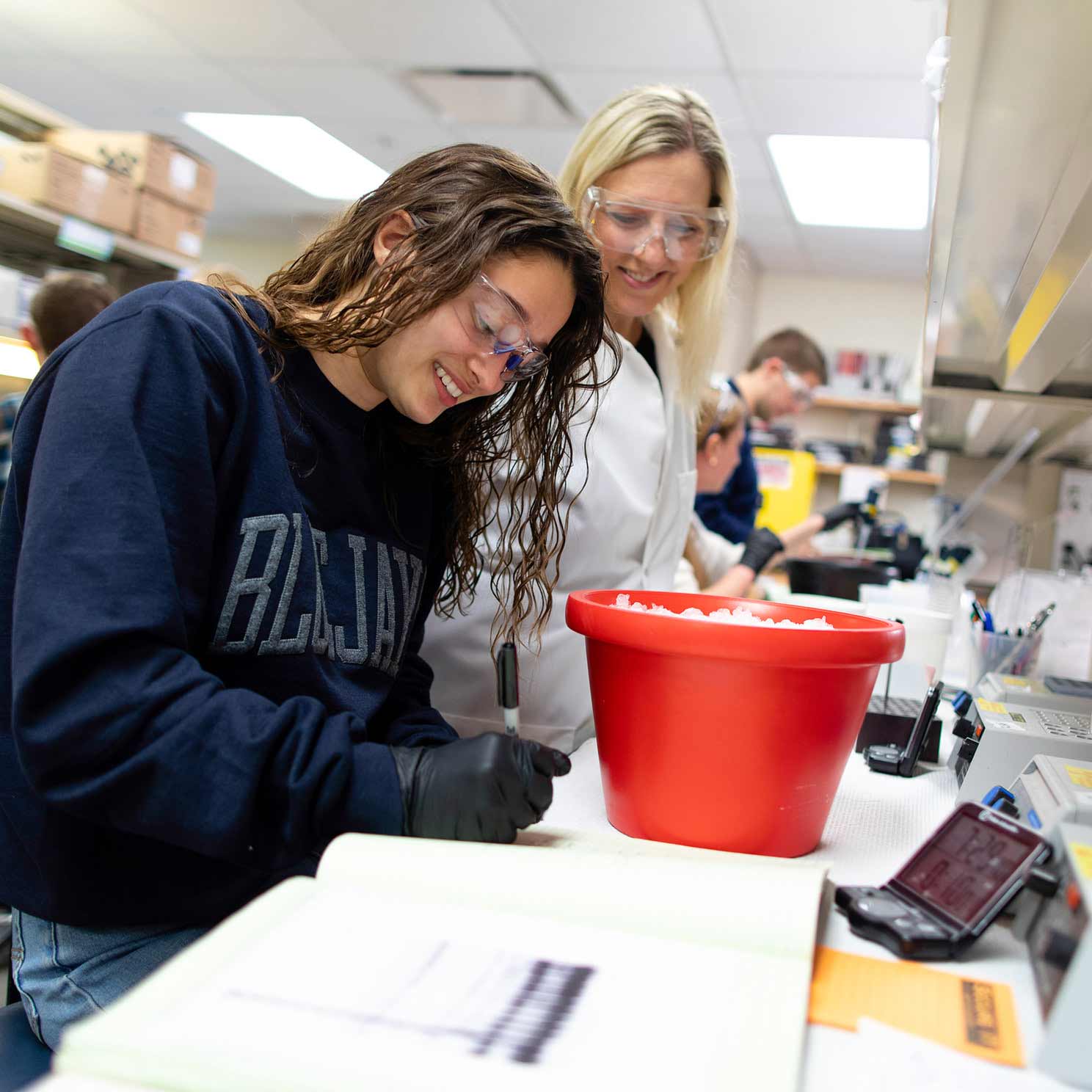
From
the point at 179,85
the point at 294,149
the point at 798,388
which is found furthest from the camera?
the point at 294,149

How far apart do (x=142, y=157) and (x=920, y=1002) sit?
384cm

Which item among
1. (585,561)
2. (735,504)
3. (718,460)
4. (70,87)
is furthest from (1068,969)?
(70,87)

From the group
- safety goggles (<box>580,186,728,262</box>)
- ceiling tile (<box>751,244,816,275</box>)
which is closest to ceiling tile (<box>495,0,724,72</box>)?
safety goggles (<box>580,186,728,262</box>)

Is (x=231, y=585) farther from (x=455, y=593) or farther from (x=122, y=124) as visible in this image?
(x=122, y=124)

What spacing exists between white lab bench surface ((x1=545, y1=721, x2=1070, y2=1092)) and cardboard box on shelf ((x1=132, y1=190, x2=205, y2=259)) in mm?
3155

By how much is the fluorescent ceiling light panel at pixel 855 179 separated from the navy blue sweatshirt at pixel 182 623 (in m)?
4.23

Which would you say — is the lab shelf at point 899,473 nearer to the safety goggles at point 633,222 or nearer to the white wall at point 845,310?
the white wall at point 845,310

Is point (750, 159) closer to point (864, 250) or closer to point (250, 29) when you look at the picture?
point (864, 250)

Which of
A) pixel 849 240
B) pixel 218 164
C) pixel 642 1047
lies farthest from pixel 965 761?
pixel 218 164

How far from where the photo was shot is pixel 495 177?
99 centimetres

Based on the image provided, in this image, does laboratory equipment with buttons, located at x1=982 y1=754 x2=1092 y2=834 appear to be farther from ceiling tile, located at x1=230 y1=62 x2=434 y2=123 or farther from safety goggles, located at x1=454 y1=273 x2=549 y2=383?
ceiling tile, located at x1=230 y1=62 x2=434 y2=123

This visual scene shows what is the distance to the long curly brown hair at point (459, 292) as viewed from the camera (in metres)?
0.95

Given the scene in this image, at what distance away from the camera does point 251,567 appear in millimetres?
885

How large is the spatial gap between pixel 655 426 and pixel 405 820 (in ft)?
3.14
